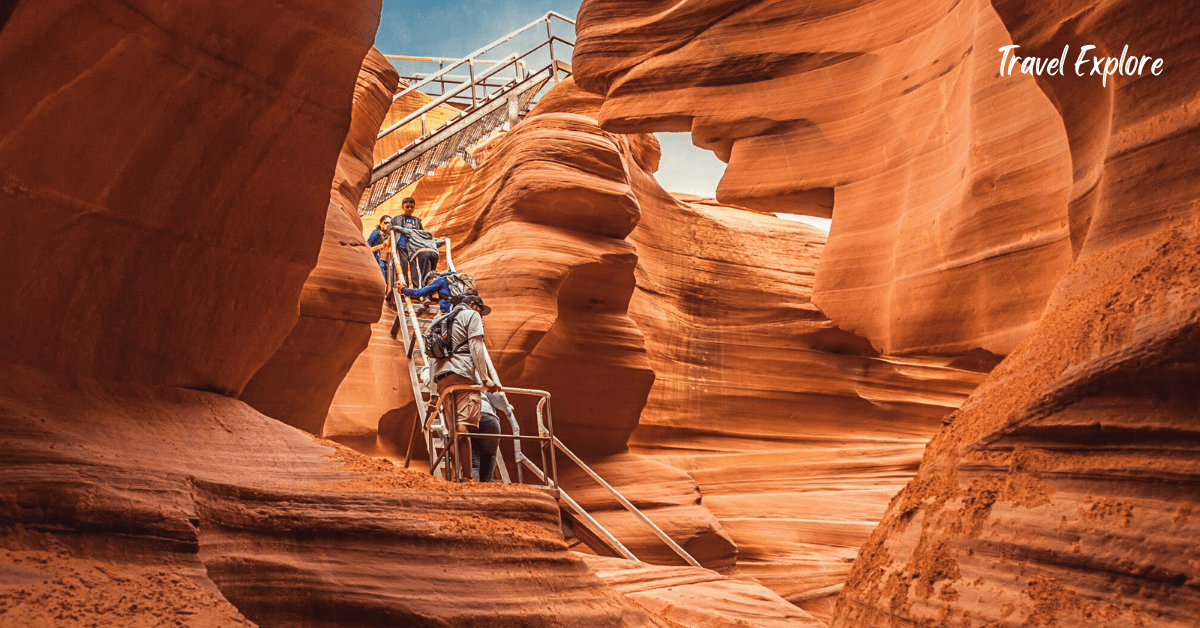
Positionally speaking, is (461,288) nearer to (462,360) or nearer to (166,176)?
(462,360)

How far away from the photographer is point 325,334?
277 inches

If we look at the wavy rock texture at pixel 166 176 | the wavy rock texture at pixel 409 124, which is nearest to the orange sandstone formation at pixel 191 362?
the wavy rock texture at pixel 166 176

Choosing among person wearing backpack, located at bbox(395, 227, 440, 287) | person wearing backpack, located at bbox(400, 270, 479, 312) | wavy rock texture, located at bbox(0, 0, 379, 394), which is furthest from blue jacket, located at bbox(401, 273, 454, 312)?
wavy rock texture, located at bbox(0, 0, 379, 394)

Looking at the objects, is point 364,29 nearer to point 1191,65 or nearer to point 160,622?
point 160,622

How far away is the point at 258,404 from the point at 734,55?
15.7 ft

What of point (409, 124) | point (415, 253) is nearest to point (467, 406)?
point (415, 253)

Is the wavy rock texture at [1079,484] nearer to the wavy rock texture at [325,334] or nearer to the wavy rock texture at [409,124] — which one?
the wavy rock texture at [325,334]

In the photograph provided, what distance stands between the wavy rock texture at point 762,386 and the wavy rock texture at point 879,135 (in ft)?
13.6

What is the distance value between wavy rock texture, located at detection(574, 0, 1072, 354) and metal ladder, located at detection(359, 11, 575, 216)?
4.87m

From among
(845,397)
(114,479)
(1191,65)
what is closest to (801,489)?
(845,397)

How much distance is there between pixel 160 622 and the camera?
222cm

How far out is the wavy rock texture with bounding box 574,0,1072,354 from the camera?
5848mm

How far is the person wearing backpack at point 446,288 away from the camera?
641 cm

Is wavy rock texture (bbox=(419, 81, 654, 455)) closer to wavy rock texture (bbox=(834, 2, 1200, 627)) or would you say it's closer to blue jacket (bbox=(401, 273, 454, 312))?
blue jacket (bbox=(401, 273, 454, 312))
